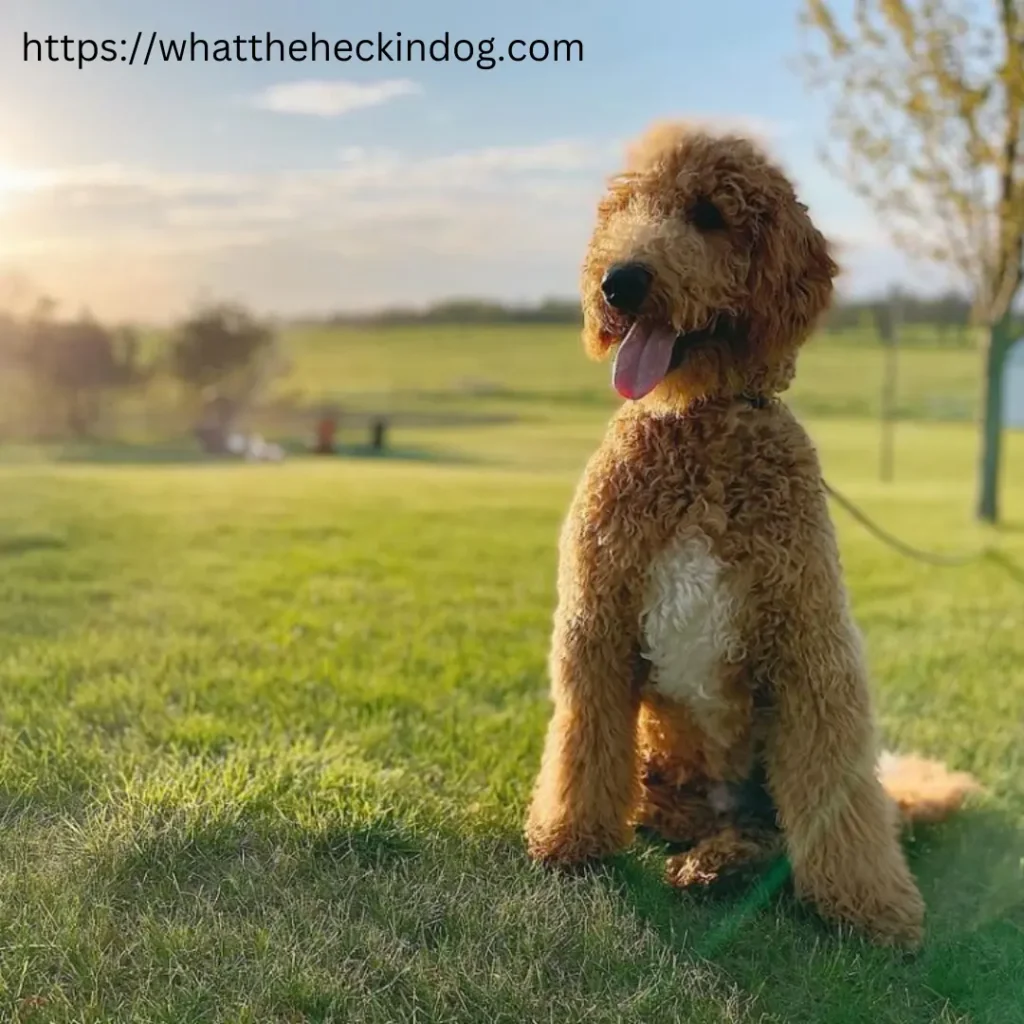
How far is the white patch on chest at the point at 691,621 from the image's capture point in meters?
2.22

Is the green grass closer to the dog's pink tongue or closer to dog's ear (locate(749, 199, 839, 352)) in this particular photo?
dog's ear (locate(749, 199, 839, 352))

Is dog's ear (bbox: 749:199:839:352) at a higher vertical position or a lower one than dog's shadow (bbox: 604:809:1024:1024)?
higher

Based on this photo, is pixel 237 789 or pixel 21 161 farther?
pixel 21 161

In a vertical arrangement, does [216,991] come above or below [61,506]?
below

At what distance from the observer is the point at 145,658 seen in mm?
3684

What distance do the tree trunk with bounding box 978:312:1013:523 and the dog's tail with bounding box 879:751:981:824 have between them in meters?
5.32

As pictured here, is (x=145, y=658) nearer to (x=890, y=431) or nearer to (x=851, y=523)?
(x=851, y=523)

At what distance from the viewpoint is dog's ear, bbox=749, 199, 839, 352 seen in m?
2.17

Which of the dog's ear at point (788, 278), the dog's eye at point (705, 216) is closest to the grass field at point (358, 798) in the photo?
the dog's ear at point (788, 278)

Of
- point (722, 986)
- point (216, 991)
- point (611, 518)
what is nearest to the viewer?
point (216, 991)

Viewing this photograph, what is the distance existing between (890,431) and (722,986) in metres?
10.6

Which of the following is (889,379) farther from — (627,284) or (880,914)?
(627,284)

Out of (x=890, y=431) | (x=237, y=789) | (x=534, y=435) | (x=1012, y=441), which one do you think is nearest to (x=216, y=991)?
(x=237, y=789)

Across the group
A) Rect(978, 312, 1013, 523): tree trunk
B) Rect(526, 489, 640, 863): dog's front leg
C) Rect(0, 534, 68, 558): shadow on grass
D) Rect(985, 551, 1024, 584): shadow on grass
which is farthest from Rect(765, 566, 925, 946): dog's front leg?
Rect(978, 312, 1013, 523): tree trunk
